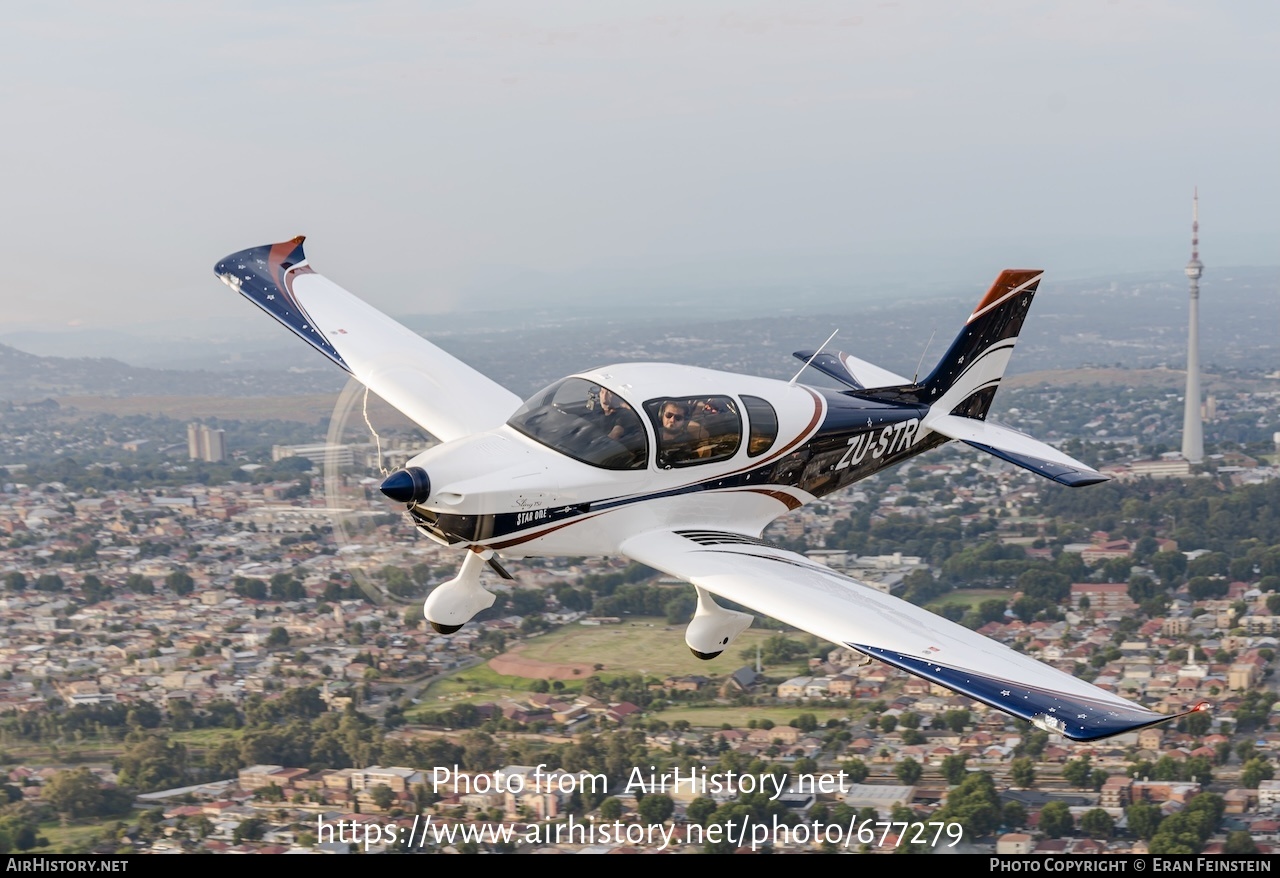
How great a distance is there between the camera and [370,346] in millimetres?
24094

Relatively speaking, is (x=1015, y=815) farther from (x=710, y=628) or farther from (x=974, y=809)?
(x=710, y=628)

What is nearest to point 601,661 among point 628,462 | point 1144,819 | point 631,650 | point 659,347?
point 631,650

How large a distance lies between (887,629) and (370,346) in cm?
1086

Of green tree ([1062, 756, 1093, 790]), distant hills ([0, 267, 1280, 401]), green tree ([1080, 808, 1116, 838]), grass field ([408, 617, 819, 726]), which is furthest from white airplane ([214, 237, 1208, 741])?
distant hills ([0, 267, 1280, 401])

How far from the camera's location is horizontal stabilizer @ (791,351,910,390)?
2472 centimetres

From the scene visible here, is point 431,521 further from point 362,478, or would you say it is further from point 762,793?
point 762,793

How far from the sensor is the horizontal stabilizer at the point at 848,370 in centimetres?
2472

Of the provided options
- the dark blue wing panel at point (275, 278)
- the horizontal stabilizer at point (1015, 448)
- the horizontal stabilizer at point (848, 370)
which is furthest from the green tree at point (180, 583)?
the horizontal stabilizer at point (1015, 448)

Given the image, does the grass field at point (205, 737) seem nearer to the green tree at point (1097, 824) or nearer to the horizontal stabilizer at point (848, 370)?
the green tree at point (1097, 824)

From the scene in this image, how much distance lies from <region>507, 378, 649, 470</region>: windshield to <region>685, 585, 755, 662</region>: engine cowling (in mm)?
2039

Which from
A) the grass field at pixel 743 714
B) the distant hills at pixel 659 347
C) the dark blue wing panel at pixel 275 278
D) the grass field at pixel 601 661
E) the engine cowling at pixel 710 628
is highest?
Result: the dark blue wing panel at pixel 275 278

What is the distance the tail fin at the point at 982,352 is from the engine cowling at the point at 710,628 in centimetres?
620

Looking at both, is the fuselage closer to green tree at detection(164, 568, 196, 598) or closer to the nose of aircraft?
the nose of aircraft
